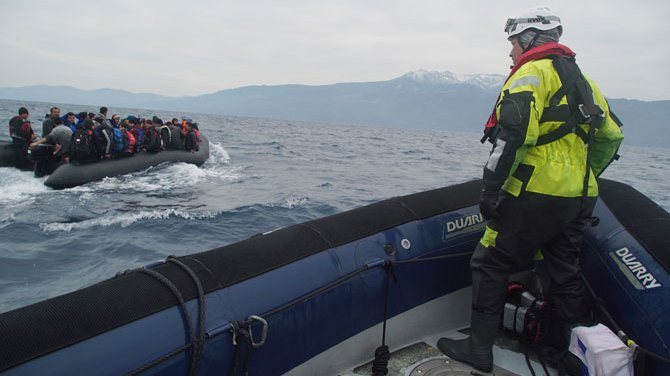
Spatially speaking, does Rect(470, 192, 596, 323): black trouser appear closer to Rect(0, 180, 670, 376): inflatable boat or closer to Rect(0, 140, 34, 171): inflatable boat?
Rect(0, 180, 670, 376): inflatable boat

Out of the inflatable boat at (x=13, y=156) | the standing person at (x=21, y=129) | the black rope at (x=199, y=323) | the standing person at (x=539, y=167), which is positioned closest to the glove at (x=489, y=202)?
the standing person at (x=539, y=167)

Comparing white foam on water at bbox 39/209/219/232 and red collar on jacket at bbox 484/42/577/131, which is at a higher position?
red collar on jacket at bbox 484/42/577/131

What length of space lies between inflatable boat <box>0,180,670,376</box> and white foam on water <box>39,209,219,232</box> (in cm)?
626

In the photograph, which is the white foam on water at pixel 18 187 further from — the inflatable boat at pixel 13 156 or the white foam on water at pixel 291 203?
the white foam on water at pixel 291 203

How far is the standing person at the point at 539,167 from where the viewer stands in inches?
89.0

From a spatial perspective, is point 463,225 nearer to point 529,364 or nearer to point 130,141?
point 529,364

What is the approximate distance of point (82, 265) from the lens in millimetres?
5898

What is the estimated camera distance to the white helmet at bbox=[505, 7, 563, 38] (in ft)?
8.07

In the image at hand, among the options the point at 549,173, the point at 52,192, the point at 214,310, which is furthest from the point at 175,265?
the point at 52,192

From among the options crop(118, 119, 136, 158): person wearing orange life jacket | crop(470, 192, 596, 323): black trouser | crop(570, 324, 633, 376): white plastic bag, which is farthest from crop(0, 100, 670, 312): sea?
crop(570, 324, 633, 376): white plastic bag

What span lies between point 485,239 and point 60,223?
25.7ft

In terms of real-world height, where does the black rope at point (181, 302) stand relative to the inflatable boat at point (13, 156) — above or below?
above

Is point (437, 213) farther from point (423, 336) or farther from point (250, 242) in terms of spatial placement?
point (250, 242)

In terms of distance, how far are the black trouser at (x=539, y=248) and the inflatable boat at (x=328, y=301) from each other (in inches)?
11.8
